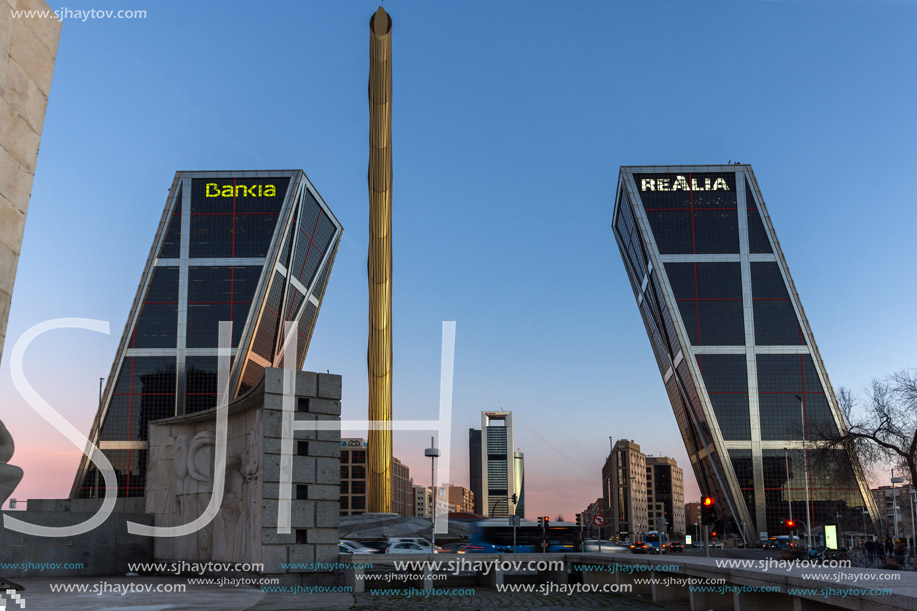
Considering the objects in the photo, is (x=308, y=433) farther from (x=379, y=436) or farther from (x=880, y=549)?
(x=379, y=436)

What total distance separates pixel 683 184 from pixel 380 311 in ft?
143

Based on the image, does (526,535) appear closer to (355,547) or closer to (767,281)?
(355,547)

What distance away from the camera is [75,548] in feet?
77.6

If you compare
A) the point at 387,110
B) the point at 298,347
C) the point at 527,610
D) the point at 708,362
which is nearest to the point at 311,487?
the point at 527,610

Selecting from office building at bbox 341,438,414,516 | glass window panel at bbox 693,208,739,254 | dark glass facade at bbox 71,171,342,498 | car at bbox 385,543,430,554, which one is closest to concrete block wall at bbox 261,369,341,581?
car at bbox 385,543,430,554

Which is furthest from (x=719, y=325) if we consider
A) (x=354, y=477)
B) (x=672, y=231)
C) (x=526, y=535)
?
(x=354, y=477)

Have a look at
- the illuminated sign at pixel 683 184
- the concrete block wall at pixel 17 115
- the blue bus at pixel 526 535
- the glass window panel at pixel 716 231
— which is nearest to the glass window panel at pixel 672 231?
the glass window panel at pixel 716 231

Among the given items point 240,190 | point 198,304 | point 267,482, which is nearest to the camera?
point 267,482

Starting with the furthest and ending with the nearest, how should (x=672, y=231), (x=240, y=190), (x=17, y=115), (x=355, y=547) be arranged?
(x=240, y=190)
(x=672, y=231)
(x=355, y=547)
(x=17, y=115)

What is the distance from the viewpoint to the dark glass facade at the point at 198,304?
326 feet

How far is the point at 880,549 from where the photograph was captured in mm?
46156

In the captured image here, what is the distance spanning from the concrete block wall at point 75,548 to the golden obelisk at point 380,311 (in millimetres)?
47412

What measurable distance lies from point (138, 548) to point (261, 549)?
7.41 m

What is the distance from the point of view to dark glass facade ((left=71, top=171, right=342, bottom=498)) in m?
99.3
